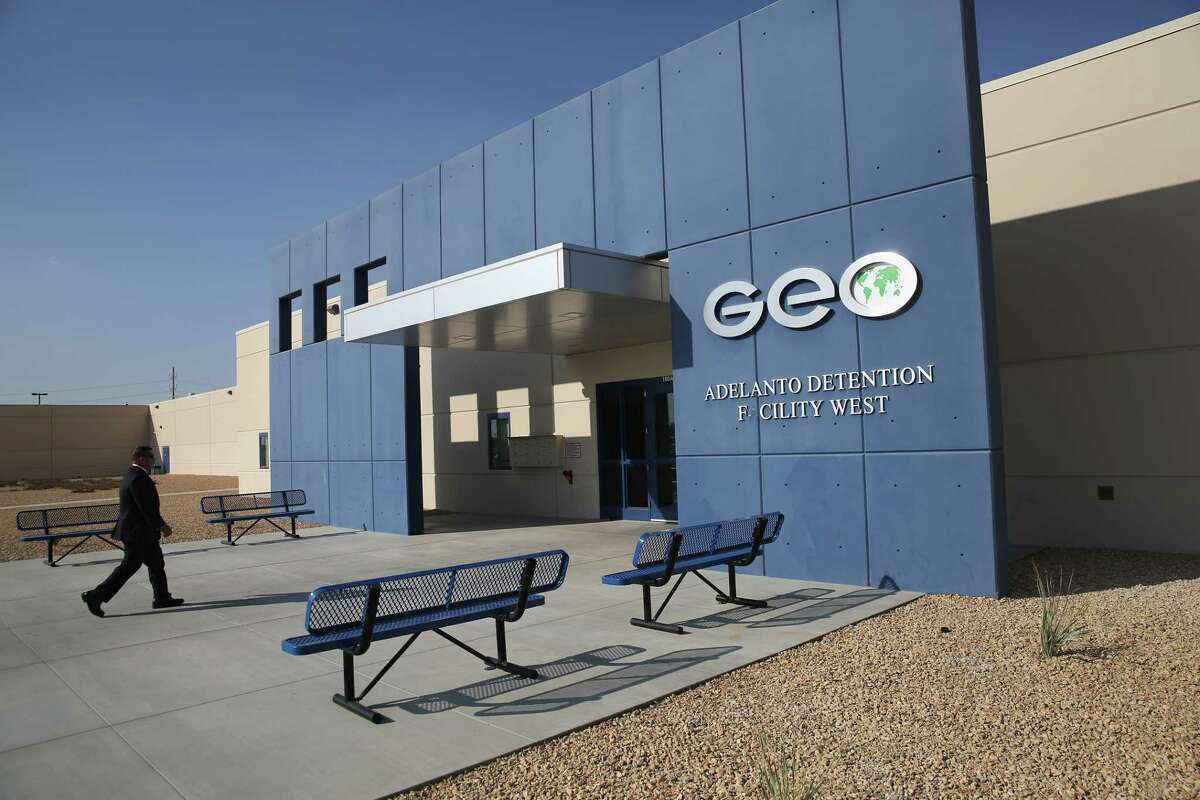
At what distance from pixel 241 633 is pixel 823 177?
24.3 ft

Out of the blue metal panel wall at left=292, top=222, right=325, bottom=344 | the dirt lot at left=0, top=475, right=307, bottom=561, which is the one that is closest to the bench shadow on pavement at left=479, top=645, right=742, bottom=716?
the dirt lot at left=0, top=475, right=307, bottom=561

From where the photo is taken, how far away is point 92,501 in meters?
27.9

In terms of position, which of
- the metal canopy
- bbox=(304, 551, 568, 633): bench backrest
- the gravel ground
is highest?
the metal canopy

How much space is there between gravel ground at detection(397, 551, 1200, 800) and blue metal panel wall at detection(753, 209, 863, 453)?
265 cm

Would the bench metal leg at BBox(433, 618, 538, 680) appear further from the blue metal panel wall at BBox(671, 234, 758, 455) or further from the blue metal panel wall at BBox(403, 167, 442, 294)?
the blue metal panel wall at BBox(403, 167, 442, 294)

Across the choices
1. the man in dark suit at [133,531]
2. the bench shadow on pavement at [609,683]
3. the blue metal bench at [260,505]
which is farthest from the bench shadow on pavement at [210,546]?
the bench shadow on pavement at [609,683]

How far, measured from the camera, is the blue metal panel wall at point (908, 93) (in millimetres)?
7938

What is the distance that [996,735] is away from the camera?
173 inches

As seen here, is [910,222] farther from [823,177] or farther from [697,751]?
[697,751]

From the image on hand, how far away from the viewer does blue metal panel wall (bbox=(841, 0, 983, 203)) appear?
7.94 meters

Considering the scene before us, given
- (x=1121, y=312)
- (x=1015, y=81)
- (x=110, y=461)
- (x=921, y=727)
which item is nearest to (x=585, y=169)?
(x=1015, y=81)

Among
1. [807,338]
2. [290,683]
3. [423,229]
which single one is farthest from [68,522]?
[807,338]

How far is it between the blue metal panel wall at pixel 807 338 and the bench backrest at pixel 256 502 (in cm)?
960

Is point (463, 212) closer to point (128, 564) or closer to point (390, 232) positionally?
point (390, 232)
